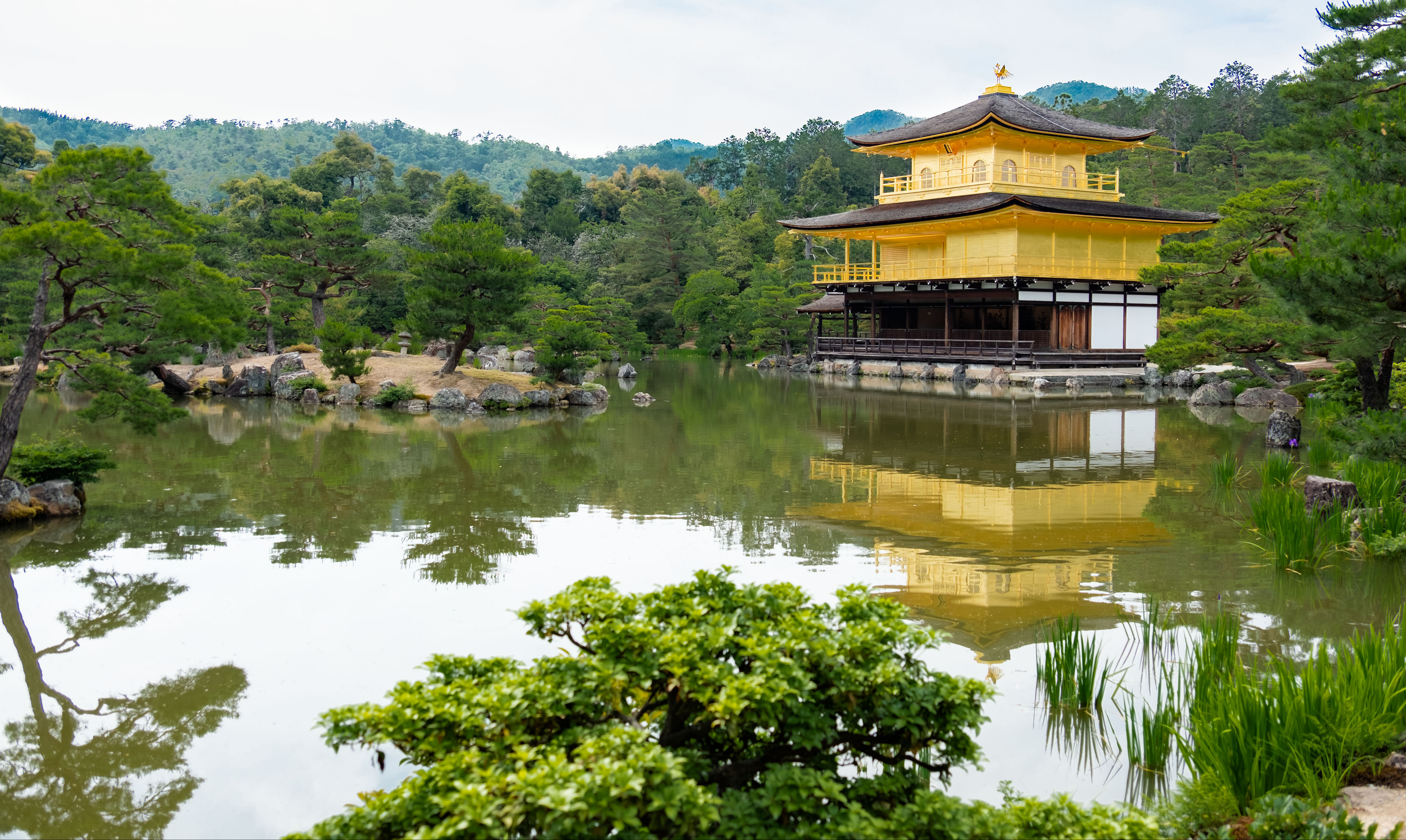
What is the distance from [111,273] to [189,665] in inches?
223

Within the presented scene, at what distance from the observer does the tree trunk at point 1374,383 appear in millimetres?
10008

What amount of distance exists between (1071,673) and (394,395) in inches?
743

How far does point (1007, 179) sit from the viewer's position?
101 ft

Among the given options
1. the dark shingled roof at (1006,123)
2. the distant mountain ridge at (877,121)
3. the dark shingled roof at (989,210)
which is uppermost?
the distant mountain ridge at (877,121)

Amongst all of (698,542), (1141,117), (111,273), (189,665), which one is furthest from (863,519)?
(1141,117)

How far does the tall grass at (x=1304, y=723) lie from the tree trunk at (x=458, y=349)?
19052mm

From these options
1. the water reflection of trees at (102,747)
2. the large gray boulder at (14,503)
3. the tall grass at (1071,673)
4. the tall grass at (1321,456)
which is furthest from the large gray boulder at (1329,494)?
the large gray boulder at (14,503)

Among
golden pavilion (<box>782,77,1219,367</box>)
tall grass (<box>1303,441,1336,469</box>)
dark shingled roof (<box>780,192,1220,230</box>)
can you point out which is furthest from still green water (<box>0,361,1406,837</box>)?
golden pavilion (<box>782,77,1219,367</box>)

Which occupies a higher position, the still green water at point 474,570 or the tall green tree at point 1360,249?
the tall green tree at point 1360,249

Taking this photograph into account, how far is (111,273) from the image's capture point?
999cm

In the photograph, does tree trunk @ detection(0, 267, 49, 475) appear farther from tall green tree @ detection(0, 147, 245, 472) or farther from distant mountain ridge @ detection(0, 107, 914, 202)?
distant mountain ridge @ detection(0, 107, 914, 202)

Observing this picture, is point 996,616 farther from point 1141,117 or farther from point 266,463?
point 1141,117

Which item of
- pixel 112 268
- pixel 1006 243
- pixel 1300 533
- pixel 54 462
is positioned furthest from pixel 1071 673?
pixel 1006 243

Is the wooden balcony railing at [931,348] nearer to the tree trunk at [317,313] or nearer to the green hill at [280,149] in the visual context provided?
the tree trunk at [317,313]
